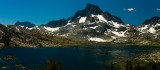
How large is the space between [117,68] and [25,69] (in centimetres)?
5378

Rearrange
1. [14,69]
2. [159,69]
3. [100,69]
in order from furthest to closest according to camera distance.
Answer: [100,69], [14,69], [159,69]

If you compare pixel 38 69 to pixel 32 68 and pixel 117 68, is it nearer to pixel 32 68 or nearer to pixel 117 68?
pixel 32 68

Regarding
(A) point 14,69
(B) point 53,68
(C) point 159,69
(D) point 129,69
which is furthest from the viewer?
Result: (A) point 14,69

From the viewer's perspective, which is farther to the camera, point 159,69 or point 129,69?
point 159,69

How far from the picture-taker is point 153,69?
136500 mm

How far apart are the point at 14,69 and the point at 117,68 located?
2354 inches

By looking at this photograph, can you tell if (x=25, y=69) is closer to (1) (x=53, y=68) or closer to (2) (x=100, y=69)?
(2) (x=100, y=69)

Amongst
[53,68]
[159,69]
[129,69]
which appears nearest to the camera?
[53,68]

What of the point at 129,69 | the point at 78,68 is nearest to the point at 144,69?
the point at 129,69

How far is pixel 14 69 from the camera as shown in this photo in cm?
16712

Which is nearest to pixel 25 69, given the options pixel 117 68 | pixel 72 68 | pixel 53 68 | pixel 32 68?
pixel 32 68

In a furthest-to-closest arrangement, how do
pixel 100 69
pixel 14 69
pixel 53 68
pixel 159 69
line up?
pixel 100 69 < pixel 14 69 < pixel 159 69 < pixel 53 68

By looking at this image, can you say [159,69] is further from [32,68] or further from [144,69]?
[32,68]

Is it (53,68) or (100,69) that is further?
(100,69)
